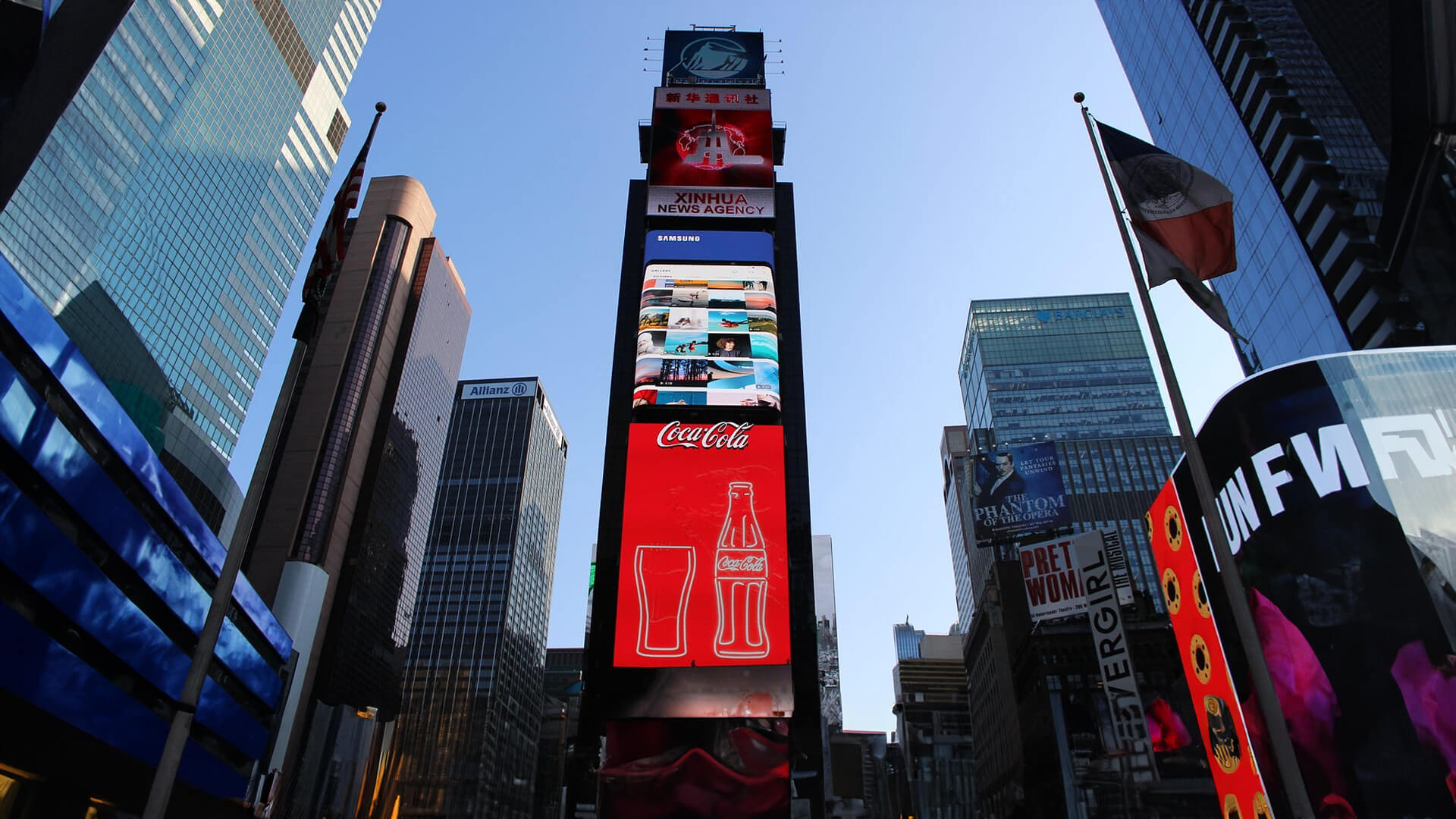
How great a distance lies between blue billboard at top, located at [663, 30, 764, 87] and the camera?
51688mm

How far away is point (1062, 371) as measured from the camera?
148125mm

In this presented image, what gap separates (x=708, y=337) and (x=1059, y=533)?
47.8m

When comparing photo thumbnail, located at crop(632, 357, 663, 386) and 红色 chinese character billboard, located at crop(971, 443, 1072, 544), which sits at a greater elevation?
红色 chinese character billboard, located at crop(971, 443, 1072, 544)

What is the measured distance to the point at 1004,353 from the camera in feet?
499

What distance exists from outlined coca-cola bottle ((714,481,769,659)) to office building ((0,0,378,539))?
58178mm

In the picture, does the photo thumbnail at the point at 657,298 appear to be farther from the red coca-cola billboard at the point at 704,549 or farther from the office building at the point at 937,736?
the office building at the point at 937,736

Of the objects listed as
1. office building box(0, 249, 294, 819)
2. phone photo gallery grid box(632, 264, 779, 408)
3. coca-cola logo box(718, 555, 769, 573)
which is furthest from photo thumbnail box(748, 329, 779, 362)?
office building box(0, 249, 294, 819)

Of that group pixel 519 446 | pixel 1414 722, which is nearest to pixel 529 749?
pixel 519 446

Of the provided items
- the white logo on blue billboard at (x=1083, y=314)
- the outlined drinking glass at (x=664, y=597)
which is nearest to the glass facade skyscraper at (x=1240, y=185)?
the outlined drinking glass at (x=664, y=597)

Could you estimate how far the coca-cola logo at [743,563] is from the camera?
35.0 m

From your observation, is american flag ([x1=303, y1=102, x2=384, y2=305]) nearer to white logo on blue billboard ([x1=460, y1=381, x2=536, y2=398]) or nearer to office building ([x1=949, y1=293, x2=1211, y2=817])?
office building ([x1=949, y1=293, x2=1211, y2=817])

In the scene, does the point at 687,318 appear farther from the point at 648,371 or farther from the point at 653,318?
the point at 648,371

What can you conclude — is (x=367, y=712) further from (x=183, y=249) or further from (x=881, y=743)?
(x=881, y=743)

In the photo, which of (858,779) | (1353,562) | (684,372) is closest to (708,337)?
(684,372)
